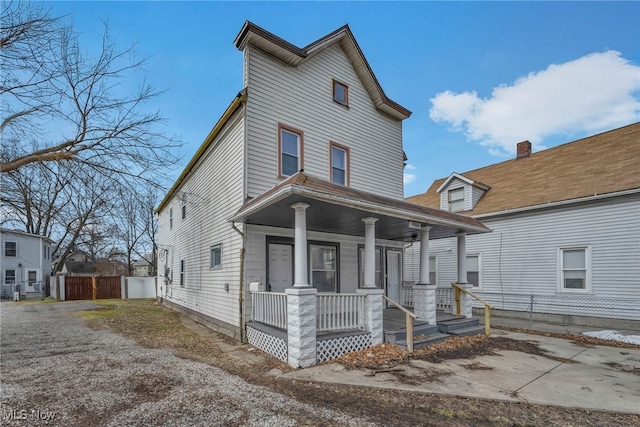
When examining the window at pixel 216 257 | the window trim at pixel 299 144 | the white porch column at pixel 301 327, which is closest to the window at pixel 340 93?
the window trim at pixel 299 144

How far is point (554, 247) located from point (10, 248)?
35.6 meters

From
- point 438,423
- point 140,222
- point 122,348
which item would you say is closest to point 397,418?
→ point 438,423

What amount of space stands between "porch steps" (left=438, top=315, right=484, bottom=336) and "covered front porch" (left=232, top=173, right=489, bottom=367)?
1.42 feet

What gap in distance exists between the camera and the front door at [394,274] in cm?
1176

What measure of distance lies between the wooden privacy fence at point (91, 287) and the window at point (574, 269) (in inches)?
1012

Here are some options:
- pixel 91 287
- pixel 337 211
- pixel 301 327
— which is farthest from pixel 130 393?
pixel 91 287

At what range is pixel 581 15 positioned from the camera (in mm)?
9914

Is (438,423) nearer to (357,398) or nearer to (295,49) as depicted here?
(357,398)

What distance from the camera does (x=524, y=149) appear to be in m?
15.8

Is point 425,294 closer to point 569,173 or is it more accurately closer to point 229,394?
point 229,394

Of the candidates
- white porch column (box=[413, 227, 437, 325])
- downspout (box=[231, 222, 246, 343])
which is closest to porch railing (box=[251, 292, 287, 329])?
downspout (box=[231, 222, 246, 343])

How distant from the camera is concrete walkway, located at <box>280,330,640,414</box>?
4855 millimetres

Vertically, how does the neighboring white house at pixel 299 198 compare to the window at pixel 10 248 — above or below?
above

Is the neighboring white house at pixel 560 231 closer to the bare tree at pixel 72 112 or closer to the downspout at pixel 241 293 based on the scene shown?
the downspout at pixel 241 293
